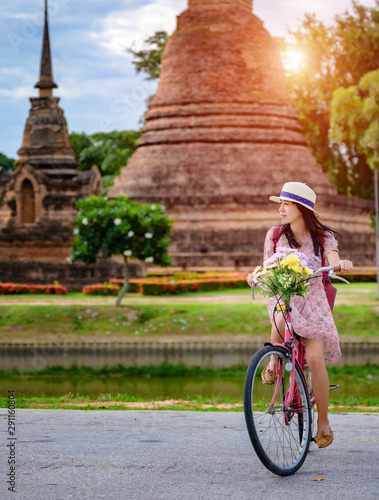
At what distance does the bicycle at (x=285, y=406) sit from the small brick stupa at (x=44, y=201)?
18203mm

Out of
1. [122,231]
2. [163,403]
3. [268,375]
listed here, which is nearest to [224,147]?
[122,231]

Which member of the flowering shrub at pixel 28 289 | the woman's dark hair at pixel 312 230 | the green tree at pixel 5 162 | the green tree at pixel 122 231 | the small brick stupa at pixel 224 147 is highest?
the green tree at pixel 5 162

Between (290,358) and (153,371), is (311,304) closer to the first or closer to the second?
(290,358)

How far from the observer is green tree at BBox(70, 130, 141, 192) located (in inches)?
1626

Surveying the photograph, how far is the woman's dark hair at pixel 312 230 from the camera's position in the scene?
4965 mm

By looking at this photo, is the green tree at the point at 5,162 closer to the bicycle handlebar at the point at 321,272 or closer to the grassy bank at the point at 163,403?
the grassy bank at the point at 163,403

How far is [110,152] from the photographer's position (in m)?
43.0

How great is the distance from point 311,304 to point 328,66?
32.9 metres

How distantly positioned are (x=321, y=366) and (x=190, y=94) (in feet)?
86.4

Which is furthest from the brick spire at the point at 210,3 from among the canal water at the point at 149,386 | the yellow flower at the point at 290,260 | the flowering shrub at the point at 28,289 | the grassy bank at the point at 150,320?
the yellow flower at the point at 290,260

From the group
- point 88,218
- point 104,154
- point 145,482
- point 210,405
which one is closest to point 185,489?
point 145,482

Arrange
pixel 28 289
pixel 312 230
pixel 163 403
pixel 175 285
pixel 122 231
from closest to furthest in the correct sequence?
pixel 312 230 → pixel 163 403 → pixel 122 231 → pixel 175 285 → pixel 28 289

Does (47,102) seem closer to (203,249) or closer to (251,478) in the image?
(203,249)

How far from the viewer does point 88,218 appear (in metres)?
16.3
